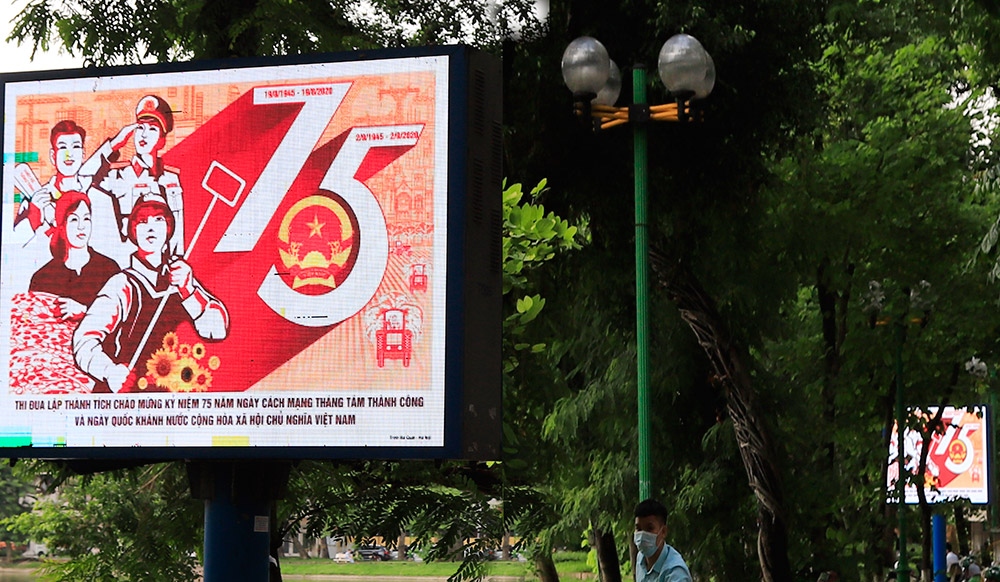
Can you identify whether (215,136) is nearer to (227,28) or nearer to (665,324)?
(227,28)

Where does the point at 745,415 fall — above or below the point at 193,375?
below

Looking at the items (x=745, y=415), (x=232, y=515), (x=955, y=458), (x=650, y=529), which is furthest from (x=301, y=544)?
(x=650, y=529)

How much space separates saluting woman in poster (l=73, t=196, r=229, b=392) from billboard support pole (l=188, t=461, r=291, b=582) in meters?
0.98

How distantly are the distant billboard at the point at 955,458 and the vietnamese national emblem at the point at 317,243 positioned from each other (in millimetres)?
24646

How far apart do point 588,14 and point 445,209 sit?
10517mm

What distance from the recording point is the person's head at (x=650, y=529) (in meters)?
8.64

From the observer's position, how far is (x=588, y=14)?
66.5 feet

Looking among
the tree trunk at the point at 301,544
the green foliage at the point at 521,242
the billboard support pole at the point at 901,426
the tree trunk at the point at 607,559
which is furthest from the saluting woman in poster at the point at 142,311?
the billboard support pole at the point at 901,426

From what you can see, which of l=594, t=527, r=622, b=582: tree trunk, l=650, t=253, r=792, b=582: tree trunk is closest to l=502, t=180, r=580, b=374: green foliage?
l=650, t=253, r=792, b=582: tree trunk

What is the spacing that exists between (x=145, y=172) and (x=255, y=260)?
3.31ft

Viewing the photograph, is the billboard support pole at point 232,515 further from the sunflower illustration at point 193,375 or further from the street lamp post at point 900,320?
the street lamp post at point 900,320

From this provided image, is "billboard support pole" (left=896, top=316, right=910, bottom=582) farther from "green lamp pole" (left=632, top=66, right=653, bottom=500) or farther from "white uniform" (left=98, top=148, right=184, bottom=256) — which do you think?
"white uniform" (left=98, top=148, right=184, bottom=256)

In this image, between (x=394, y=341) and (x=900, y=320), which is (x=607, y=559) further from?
(x=394, y=341)

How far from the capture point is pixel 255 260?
10578 millimetres
